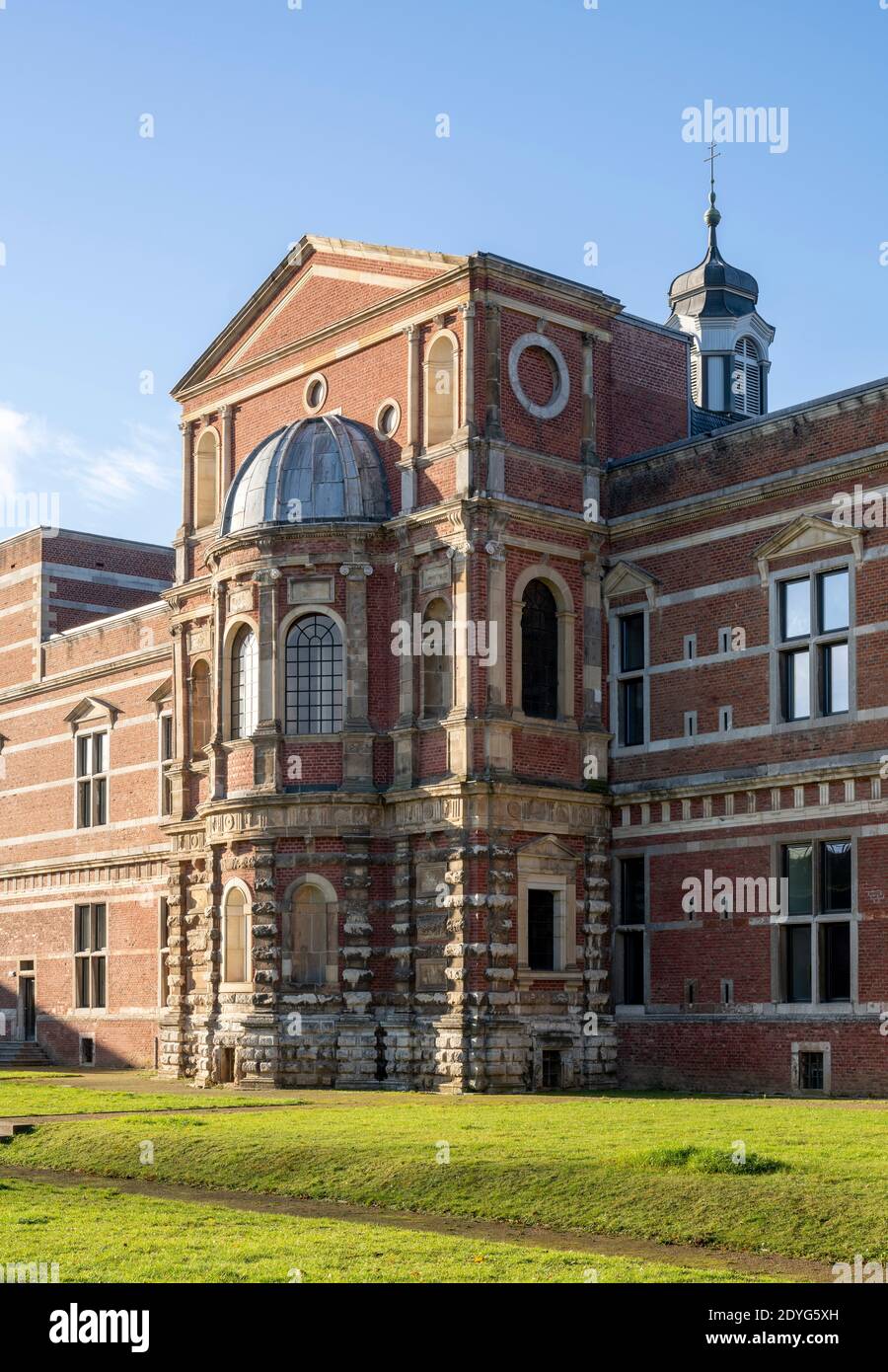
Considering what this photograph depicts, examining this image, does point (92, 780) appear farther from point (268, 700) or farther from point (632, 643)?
point (632, 643)

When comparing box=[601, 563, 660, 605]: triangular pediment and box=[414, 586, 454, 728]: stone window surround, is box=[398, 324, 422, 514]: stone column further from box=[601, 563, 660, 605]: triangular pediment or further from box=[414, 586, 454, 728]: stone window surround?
box=[601, 563, 660, 605]: triangular pediment

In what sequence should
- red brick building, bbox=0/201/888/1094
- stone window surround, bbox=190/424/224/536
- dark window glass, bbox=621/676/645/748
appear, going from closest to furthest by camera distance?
red brick building, bbox=0/201/888/1094
dark window glass, bbox=621/676/645/748
stone window surround, bbox=190/424/224/536

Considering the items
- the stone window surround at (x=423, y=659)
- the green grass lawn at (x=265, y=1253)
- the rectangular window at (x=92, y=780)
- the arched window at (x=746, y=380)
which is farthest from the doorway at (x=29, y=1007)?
the green grass lawn at (x=265, y=1253)

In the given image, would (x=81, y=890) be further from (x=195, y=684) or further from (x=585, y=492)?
(x=585, y=492)

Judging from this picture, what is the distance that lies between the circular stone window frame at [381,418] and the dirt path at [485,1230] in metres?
16.4

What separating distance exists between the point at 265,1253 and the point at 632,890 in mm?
18983

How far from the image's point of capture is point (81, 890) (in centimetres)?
4456

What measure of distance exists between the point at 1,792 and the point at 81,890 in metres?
5.40

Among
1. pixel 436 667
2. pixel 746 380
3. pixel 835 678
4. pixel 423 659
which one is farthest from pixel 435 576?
pixel 746 380

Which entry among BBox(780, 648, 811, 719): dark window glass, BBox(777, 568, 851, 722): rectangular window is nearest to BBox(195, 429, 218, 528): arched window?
BBox(777, 568, 851, 722): rectangular window

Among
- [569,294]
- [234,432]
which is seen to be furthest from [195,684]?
[569,294]

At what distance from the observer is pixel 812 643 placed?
29.0m

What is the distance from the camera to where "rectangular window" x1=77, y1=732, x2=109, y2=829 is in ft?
145

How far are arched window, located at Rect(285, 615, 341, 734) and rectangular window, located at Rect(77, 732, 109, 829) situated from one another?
13.0 meters
